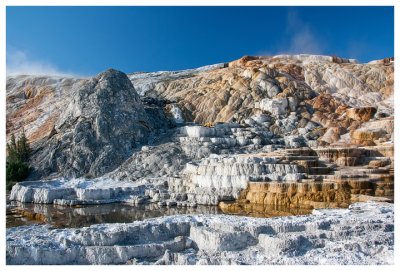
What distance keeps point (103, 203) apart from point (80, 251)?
1001 cm

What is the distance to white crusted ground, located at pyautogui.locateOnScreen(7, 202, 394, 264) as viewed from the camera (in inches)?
417

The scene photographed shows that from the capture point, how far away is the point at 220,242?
37.6ft

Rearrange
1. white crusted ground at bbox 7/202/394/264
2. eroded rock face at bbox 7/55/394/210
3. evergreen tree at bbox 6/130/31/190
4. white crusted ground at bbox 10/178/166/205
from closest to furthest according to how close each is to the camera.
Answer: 1. white crusted ground at bbox 7/202/394/264
2. white crusted ground at bbox 10/178/166/205
3. eroded rock face at bbox 7/55/394/210
4. evergreen tree at bbox 6/130/31/190

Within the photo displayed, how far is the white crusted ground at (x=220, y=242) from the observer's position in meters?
10.6

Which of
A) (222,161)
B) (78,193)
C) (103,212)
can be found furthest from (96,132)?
(103,212)

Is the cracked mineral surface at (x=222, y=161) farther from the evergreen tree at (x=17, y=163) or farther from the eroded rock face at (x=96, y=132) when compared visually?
the evergreen tree at (x=17, y=163)

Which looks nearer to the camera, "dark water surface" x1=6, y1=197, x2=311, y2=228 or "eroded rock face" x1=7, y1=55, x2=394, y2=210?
"dark water surface" x1=6, y1=197, x2=311, y2=228

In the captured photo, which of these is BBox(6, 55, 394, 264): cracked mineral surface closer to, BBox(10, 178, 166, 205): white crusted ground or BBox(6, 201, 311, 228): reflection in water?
BBox(10, 178, 166, 205): white crusted ground

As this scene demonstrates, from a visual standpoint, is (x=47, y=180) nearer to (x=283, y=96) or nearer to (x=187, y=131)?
(x=187, y=131)

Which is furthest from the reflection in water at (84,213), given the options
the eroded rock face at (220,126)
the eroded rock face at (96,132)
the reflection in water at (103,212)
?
the eroded rock face at (96,132)

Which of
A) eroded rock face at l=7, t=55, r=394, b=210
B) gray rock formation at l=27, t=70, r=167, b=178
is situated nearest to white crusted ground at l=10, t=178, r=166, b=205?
eroded rock face at l=7, t=55, r=394, b=210

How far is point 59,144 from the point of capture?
2983 cm

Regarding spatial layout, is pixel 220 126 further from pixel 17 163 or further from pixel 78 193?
pixel 17 163

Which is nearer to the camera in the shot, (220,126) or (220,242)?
(220,242)
